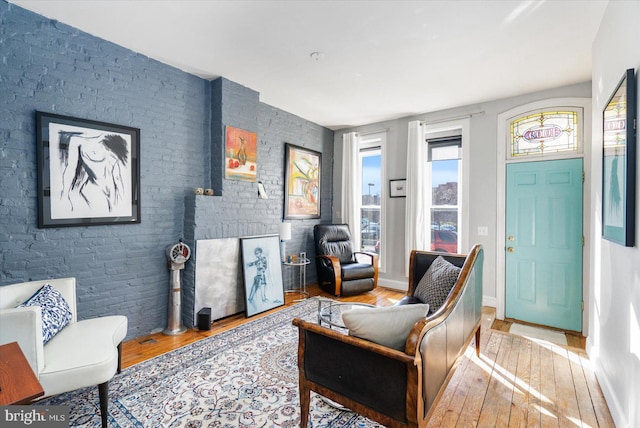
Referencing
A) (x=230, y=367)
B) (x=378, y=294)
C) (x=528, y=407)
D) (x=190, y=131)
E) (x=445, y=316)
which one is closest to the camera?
(x=445, y=316)

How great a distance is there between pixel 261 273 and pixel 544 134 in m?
3.96

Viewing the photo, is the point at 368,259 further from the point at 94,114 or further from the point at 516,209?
the point at 94,114

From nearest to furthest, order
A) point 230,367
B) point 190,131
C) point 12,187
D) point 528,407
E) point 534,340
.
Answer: point 528,407, point 12,187, point 230,367, point 534,340, point 190,131

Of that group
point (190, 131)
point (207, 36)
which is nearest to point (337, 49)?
point (207, 36)

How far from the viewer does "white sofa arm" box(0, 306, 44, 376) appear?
5.17 feet

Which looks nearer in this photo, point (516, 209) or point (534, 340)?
point (534, 340)

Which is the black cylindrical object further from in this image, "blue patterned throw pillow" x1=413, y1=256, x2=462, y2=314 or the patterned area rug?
"blue patterned throw pillow" x1=413, y1=256, x2=462, y2=314

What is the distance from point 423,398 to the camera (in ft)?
Answer: 4.34

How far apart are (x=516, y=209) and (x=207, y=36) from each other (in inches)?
158

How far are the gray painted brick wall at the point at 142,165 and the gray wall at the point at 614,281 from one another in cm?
344

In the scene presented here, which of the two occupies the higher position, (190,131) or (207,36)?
(207,36)

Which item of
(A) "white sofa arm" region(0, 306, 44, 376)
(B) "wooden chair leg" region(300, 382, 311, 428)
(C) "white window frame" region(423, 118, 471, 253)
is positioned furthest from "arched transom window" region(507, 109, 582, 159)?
(A) "white sofa arm" region(0, 306, 44, 376)

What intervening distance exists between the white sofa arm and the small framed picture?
14.5 ft

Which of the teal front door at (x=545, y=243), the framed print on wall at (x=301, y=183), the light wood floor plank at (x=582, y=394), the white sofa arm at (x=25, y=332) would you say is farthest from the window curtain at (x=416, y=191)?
Result: the white sofa arm at (x=25, y=332)
